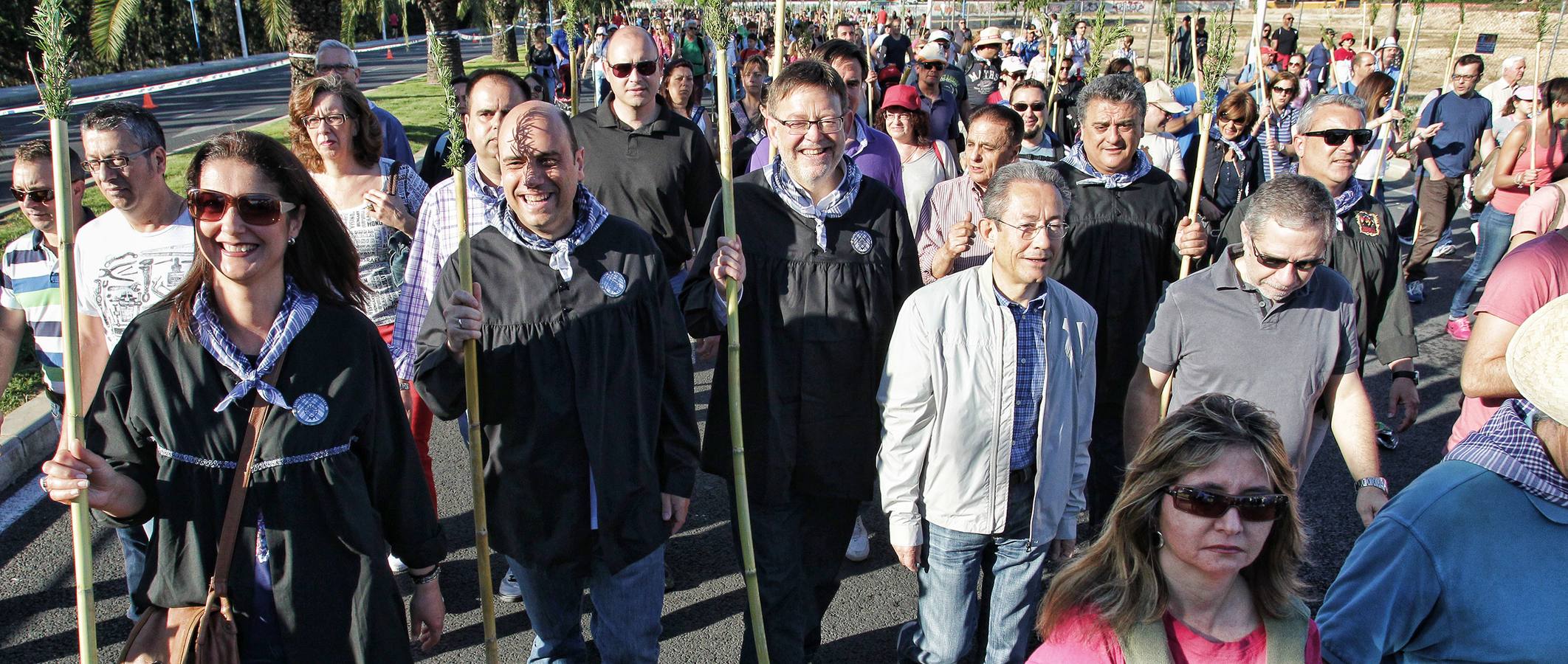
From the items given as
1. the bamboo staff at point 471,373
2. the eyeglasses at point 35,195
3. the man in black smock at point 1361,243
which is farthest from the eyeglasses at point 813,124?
the eyeglasses at point 35,195

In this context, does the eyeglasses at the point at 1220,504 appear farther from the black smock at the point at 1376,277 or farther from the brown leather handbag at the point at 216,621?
the black smock at the point at 1376,277

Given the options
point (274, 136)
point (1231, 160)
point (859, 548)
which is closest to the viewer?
point (859, 548)

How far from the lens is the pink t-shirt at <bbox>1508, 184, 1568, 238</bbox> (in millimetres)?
5152

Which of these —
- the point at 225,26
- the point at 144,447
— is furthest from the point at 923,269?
the point at 225,26

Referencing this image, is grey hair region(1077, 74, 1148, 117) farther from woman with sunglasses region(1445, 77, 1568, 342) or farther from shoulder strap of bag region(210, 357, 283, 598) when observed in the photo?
woman with sunglasses region(1445, 77, 1568, 342)

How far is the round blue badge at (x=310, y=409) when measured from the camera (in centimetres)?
243

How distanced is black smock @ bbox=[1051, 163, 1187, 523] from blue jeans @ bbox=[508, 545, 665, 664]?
2.02 m

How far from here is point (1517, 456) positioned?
6.95 feet

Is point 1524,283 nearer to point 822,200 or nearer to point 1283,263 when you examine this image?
point 1283,263

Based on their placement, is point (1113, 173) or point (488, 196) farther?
point (1113, 173)

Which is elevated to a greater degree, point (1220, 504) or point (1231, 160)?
point (1231, 160)

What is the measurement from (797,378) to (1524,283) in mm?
2270

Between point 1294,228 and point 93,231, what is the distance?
13.2 feet

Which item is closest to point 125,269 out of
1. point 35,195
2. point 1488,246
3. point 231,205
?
point 35,195
